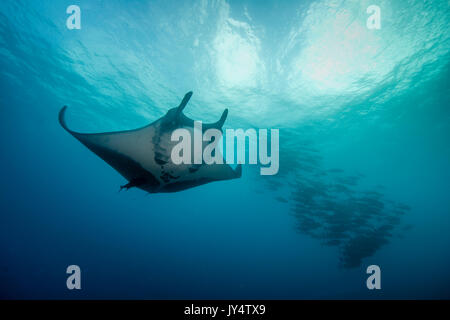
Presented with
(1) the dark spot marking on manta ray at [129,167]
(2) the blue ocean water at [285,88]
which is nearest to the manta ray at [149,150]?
(1) the dark spot marking on manta ray at [129,167]

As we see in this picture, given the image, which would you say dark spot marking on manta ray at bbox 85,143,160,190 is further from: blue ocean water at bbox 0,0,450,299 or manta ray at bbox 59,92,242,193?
blue ocean water at bbox 0,0,450,299

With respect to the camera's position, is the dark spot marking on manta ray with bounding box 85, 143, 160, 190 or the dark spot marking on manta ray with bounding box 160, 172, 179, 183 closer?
the dark spot marking on manta ray with bounding box 85, 143, 160, 190

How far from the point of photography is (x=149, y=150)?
13.3ft

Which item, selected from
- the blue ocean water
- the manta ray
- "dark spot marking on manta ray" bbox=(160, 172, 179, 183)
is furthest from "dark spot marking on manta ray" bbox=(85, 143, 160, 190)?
the blue ocean water

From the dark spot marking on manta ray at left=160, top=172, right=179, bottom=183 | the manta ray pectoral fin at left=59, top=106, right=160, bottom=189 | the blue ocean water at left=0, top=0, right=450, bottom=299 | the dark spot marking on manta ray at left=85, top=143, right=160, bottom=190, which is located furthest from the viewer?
the blue ocean water at left=0, top=0, right=450, bottom=299

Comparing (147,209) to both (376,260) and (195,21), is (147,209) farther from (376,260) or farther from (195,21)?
(195,21)

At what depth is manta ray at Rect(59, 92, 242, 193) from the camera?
12.8 ft

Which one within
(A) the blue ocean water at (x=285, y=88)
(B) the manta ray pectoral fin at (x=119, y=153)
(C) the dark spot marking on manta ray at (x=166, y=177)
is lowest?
(C) the dark spot marking on manta ray at (x=166, y=177)

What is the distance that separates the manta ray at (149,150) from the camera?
12.8 feet

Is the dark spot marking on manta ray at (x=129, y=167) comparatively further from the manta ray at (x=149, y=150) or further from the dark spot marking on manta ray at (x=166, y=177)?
the dark spot marking on manta ray at (x=166, y=177)

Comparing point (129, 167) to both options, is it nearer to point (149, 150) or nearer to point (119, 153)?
point (119, 153)

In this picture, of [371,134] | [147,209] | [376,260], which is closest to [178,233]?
[147,209]

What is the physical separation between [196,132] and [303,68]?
7.43m

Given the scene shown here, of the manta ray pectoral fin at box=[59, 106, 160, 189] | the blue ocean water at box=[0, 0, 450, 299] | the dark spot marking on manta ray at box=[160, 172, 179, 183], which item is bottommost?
the dark spot marking on manta ray at box=[160, 172, 179, 183]
